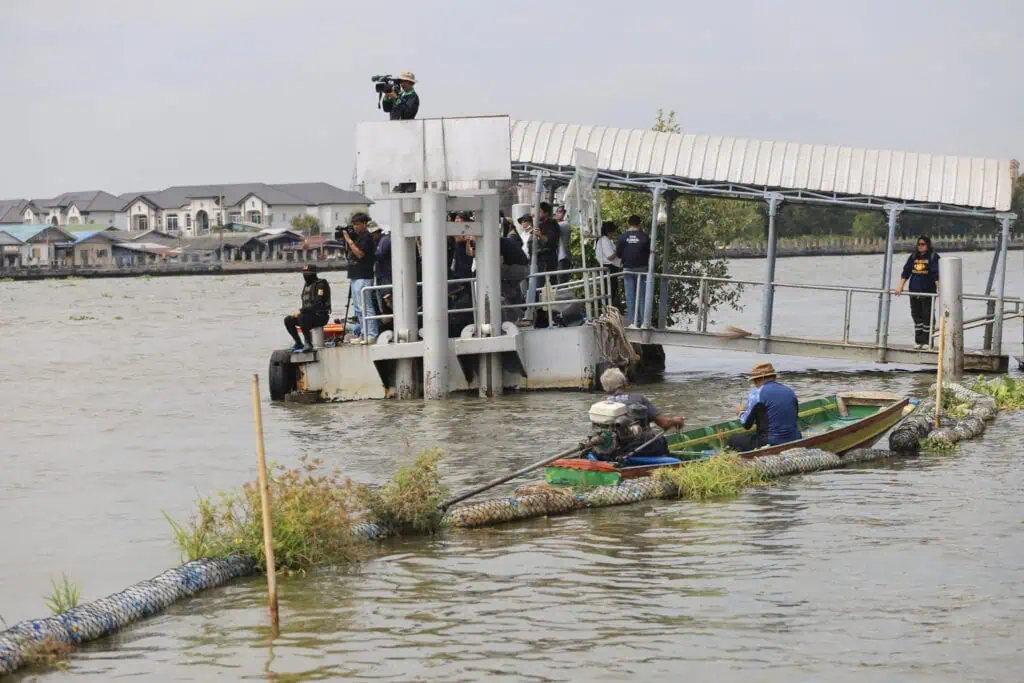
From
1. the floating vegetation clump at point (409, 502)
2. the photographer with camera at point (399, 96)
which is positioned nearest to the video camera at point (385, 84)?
the photographer with camera at point (399, 96)

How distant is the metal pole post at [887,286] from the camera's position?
2325 centimetres

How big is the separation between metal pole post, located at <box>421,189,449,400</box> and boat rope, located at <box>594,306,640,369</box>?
2.51 m

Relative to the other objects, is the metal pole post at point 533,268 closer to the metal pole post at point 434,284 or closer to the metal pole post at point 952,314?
the metal pole post at point 434,284

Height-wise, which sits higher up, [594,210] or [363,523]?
[594,210]

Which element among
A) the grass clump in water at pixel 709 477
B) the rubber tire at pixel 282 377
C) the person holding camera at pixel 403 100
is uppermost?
the person holding camera at pixel 403 100

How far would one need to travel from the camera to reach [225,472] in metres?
17.0

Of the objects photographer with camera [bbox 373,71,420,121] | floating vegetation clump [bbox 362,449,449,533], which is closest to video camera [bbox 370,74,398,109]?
photographer with camera [bbox 373,71,420,121]

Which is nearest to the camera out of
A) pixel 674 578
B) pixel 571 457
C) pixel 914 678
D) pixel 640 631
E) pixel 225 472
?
pixel 914 678

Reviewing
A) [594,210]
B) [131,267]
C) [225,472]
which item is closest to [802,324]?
[594,210]

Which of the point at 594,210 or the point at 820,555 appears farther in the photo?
the point at 594,210

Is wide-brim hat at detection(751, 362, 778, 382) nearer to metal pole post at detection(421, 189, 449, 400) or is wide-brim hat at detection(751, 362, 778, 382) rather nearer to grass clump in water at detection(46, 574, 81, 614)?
grass clump in water at detection(46, 574, 81, 614)

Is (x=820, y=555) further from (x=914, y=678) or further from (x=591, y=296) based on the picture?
(x=591, y=296)

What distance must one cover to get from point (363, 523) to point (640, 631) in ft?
10.9

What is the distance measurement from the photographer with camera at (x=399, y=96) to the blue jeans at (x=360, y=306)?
262cm
